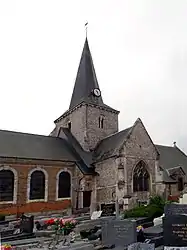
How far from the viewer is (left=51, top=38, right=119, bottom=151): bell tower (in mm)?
28781

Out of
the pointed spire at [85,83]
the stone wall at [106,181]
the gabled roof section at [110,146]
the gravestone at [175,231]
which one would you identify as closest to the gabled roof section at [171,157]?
the gabled roof section at [110,146]

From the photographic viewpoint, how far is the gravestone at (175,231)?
735 centimetres

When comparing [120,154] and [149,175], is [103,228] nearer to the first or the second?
[120,154]

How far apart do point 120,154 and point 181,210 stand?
13623mm

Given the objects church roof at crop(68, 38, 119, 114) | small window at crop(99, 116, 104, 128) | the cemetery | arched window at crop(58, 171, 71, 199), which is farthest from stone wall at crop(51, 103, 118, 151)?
the cemetery

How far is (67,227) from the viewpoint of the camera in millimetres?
11375

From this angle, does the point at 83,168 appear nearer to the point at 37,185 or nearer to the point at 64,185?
the point at 64,185

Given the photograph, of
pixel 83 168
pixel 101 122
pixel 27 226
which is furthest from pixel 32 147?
pixel 27 226

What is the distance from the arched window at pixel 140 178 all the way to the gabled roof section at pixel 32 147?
5721 millimetres

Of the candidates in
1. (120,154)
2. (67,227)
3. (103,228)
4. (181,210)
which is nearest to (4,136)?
(120,154)

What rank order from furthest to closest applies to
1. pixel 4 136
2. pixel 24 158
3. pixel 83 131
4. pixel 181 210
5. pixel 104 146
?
pixel 83 131 → pixel 104 146 → pixel 4 136 → pixel 24 158 → pixel 181 210

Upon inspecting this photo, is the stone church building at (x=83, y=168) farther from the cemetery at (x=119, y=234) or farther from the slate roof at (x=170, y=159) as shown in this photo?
the cemetery at (x=119, y=234)

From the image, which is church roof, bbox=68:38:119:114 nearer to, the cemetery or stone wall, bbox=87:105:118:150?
stone wall, bbox=87:105:118:150

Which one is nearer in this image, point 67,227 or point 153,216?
point 67,227
